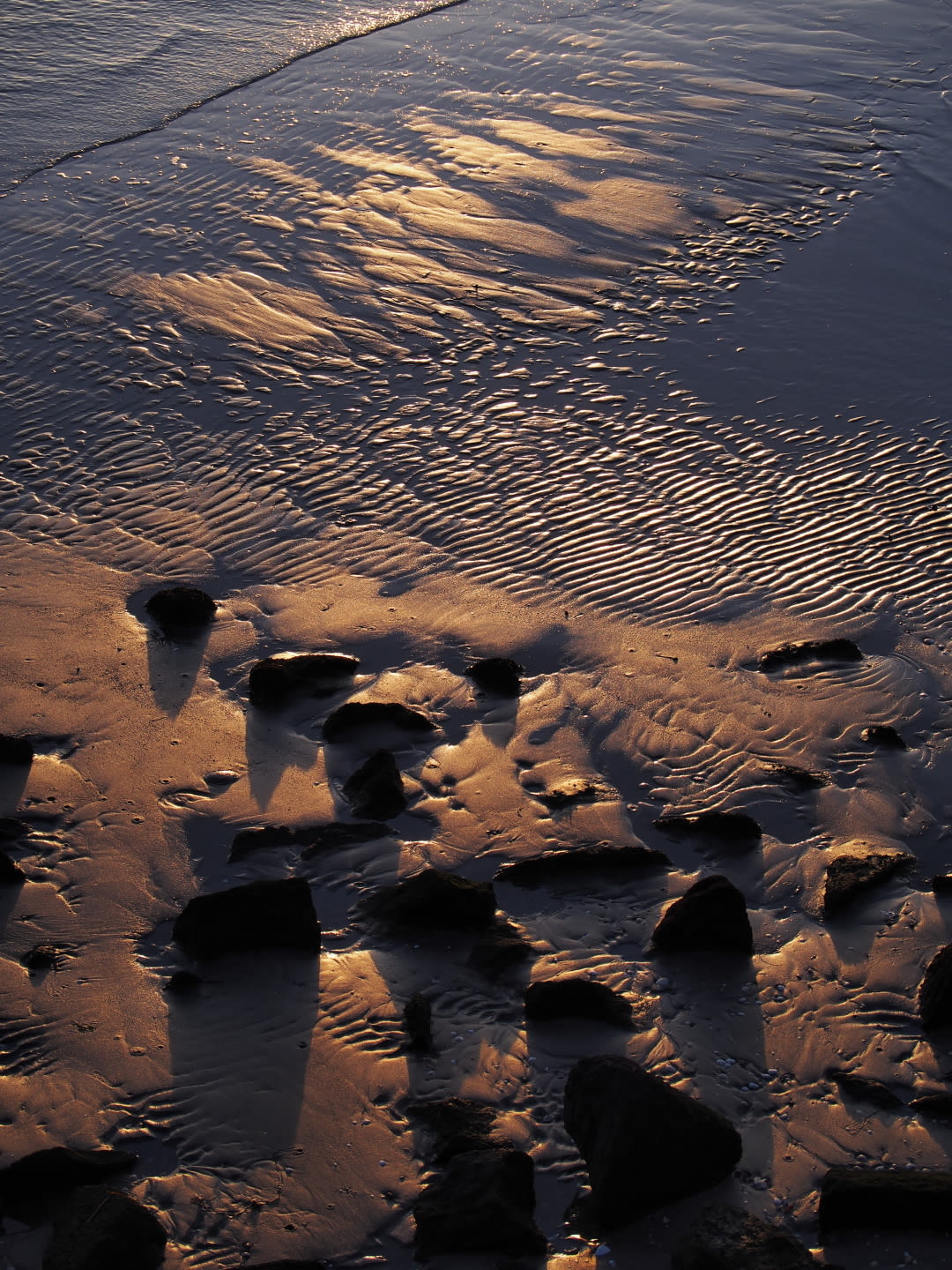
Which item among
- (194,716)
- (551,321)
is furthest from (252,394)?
(194,716)

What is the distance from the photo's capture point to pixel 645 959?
497cm

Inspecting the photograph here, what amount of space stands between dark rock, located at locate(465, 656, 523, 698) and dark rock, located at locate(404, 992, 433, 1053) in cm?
211

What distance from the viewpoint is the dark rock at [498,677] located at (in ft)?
21.3

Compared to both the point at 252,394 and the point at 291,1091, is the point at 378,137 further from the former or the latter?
the point at 291,1091

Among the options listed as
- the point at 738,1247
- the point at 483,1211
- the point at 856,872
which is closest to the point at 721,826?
the point at 856,872

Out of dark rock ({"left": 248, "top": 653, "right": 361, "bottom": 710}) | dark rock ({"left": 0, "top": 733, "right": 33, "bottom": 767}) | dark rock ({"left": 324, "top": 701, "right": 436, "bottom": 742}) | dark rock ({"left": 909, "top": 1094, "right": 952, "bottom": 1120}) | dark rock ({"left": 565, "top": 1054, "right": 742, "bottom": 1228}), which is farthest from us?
dark rock ({"left": 248, "top": 653, "right": 361, "bottom": 710})

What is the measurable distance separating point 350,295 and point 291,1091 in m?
7.32

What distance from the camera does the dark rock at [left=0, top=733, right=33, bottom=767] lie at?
19.3ft

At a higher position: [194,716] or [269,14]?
[269,14]

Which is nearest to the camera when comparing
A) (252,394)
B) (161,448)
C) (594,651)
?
(594,651)

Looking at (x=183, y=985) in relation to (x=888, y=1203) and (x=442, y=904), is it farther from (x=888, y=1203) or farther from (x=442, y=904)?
(x=888, y=1203)

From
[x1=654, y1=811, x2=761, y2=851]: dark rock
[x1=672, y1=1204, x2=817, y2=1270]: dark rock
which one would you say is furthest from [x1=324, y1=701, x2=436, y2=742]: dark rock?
[x1=672, y1=1204, x2=817, y2=1270]: dark rock

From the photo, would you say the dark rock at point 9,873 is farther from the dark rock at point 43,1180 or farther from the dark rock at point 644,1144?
the dark rock at point 644,1144

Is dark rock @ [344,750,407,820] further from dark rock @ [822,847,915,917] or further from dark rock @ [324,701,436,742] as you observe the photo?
dark rock @ [822,847,915,917]
